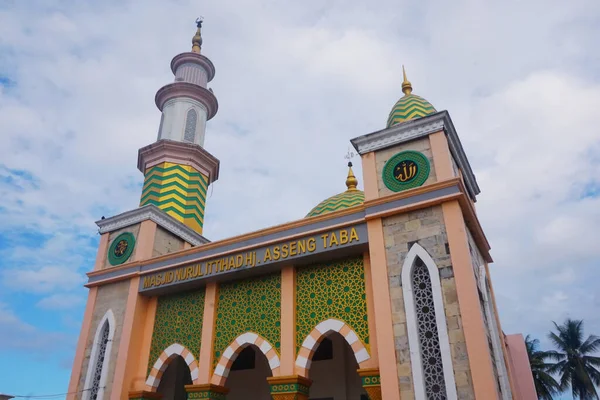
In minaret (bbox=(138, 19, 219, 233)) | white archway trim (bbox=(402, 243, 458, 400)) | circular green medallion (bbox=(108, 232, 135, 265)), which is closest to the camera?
white archway trim (bbox=(402, 243, 458, 400))

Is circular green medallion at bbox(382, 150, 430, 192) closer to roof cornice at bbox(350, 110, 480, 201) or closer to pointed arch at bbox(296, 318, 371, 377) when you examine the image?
roof cornice at bbox(350, 110, 480, 201)

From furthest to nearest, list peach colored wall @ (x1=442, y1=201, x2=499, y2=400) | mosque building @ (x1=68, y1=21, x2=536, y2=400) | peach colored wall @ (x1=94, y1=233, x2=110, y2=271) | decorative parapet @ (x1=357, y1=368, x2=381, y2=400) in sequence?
peach colored wall @ (x1=94, y1=233, x2=110, y2=271)
decorative parapet @ (x1=357, y1=368, x2=381, y2=400)
mosque building @ (x1=68, y1=21, x2=536, y2=400)
peach colored wall @ (x1=442, y1=201, x2=499, y2=400)

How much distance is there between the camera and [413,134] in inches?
324

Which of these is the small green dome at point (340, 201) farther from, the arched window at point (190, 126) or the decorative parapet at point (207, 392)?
the decorative parapet at point (207, 392)

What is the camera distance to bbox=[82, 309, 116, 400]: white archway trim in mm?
9617

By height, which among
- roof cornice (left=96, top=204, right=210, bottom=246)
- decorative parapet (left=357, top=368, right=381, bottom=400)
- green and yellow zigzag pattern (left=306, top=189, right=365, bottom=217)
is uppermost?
green and yellow zigzag pattern (left=306, top=189, right=365, bottom=217)

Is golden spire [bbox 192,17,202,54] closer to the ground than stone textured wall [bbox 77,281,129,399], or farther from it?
farther from it

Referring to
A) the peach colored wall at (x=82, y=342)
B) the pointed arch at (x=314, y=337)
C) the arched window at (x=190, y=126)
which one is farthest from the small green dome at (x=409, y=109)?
the peach colored wall at (x=82, y=342)

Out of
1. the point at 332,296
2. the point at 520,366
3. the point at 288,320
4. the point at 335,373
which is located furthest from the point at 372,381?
the point at 520,366

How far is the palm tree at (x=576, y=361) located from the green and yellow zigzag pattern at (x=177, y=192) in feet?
59.5

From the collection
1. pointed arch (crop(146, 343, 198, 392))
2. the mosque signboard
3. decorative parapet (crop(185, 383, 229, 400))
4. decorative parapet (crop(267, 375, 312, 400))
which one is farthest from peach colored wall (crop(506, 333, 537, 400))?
pointed arch (crop(146, 343, 198, 392))

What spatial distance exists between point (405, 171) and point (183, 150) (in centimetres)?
726

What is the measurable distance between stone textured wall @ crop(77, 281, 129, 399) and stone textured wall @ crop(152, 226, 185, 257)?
98 centimetres

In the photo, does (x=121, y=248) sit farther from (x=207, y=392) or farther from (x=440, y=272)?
(x=440, y=272)
